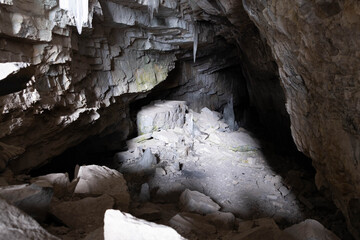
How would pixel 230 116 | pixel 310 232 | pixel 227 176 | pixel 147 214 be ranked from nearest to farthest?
pixel 310 232 < pixel 147 214 < pixel 227 176 < pixel 230 116

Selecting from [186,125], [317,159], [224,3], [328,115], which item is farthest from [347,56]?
[186,125]

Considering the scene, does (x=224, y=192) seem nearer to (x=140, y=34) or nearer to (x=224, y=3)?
(x=224, y=3)

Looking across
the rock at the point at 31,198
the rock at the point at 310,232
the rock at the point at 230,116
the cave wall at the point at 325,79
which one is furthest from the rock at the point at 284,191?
the rock at the point at 31,198

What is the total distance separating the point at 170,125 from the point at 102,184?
7.01 m

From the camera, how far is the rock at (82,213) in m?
2.94

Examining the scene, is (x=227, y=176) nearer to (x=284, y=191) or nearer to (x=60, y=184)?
(x=284, y=191)

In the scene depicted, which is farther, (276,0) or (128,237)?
(276,0)

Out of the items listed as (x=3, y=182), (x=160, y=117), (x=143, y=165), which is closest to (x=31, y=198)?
(x=3, y=182)

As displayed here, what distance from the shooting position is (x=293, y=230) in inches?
145

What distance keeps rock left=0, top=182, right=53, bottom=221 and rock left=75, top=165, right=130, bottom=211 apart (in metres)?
1.26

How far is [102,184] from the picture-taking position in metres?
4.25

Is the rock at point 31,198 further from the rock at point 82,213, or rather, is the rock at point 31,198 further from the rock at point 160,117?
the rock at point 160,117

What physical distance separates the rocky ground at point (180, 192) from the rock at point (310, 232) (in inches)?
0.5

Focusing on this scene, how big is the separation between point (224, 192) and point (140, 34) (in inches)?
234
